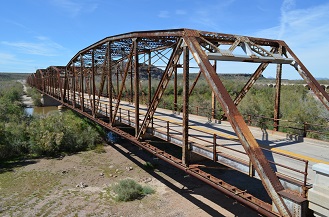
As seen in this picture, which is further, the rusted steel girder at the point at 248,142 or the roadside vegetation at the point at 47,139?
the roadside vegetation at the point at 47,139

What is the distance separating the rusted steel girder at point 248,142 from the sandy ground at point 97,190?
25.9 feet

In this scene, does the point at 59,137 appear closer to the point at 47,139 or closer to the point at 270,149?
the point at 47,139

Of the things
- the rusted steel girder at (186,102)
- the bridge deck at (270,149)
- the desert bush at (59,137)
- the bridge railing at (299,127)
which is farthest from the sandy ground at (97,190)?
the rusted steel girder at (186,102)

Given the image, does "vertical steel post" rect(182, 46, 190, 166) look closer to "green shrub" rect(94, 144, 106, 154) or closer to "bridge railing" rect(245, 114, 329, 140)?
"bridge railing" rect(245, 114, 329, 140)

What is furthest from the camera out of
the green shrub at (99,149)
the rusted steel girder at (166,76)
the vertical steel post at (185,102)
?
the green shrub at (99,149)

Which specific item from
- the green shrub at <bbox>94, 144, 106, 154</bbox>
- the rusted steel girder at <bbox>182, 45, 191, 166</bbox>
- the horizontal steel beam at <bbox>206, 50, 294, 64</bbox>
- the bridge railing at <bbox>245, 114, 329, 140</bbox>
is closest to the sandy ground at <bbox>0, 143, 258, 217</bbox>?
the green shrub at <bbox>94, 144, 106, 154</bbox>

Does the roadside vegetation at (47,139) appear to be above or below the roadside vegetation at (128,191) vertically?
above

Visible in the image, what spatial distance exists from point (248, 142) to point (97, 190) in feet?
39.9

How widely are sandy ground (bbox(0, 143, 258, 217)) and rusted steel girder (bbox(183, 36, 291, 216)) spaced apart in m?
7.89

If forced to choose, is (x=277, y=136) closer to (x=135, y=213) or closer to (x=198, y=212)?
(x=198, y=212)

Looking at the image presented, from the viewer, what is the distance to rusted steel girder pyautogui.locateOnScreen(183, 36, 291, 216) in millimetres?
5488

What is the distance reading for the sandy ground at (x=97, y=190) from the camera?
13016 millimetres

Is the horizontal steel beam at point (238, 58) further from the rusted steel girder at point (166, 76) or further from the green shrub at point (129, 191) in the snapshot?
the green shrub at point (129, 191)

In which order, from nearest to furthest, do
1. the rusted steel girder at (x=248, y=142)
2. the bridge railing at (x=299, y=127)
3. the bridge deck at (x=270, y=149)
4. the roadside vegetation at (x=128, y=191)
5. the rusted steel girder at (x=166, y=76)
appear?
the rusted steel girder at (x=248, y=142) < the bridge deck at (x=270, y=149) < the rusted steel girder at (x=166, y=76) < the bridge railing at (x=299, y=127) < the roadside vegetation at (x=128, y=191)
